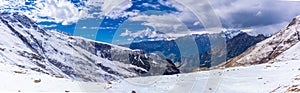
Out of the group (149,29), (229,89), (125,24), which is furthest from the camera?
(229,89)

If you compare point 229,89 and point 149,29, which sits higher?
point 149,29

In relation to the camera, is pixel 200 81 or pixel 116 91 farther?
pixel 200 81

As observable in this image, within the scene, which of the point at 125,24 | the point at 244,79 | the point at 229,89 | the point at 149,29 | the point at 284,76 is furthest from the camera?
the point at 244,79

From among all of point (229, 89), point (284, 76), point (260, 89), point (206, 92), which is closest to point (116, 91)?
point (206, 92)

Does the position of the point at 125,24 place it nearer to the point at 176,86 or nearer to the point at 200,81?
the point at 176,86

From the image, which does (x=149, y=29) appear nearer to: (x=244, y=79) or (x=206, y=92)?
(x=206, y=92)

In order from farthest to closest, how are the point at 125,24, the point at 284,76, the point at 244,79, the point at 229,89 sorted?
the point at 244,79 < the point at 284,76 < the point at 229,89 < the point at 125,24

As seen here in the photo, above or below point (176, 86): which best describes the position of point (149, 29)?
above

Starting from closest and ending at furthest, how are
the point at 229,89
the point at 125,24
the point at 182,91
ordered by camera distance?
the point at 125,24, the point at 182,91, the point at 229,89

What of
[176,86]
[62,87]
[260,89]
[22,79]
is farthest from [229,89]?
[22,79]
